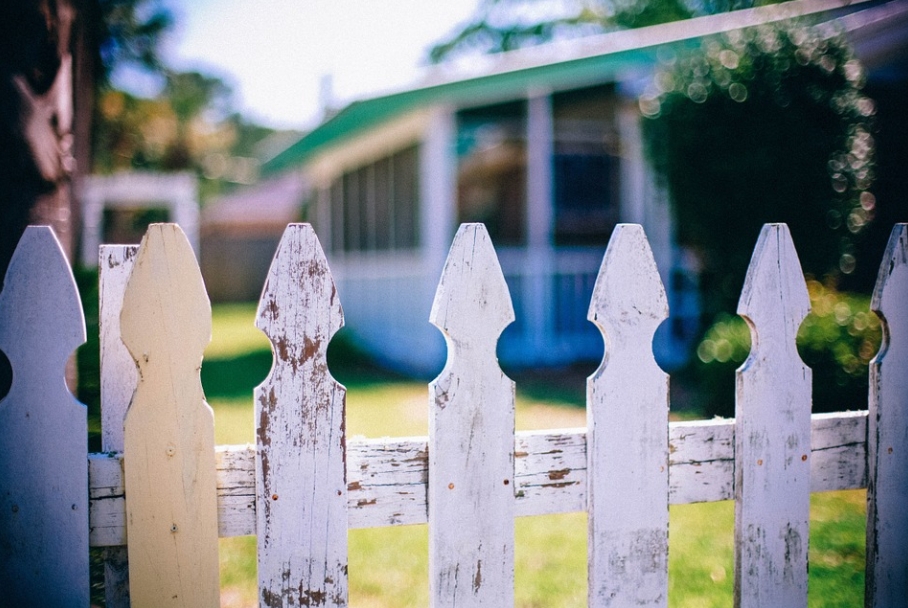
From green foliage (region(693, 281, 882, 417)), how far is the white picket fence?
313 cm

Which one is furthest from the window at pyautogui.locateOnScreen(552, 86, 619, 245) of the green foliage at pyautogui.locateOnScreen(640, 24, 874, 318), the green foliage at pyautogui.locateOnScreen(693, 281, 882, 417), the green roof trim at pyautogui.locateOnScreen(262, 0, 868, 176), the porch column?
the green foliage at pyautogui.locateOnScreen(693, 281, 882, 417)

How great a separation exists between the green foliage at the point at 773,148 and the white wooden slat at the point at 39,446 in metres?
5.88

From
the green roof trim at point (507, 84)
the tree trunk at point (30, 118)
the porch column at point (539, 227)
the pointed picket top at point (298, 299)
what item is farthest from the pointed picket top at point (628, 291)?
the porch column at point (539, 227)

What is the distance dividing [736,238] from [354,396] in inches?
161

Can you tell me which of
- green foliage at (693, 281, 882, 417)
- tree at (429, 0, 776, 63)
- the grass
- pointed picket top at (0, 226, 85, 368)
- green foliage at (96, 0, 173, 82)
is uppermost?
tree at (429, 0, 776, 63)

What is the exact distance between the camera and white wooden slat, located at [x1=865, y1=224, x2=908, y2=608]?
1826 millimetres

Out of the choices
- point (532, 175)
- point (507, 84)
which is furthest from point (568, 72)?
point (532, 175)

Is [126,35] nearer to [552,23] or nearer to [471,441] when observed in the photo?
[471,441]

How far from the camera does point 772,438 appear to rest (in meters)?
1.73

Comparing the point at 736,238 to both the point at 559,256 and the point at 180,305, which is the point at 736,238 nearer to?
the point at 559,256

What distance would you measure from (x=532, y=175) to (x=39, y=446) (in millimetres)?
7891

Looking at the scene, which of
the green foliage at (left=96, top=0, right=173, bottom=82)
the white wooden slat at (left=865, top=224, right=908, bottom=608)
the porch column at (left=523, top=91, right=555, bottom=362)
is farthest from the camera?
the porch column at (left=523, top=91, right=555, bottom=362)

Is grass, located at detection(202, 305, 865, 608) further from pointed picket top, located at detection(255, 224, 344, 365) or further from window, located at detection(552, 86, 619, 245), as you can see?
window, located at detection(552, 86, 619, 245)

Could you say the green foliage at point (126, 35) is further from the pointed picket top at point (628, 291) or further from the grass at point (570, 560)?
the pointed picket top at point (628, 291)
